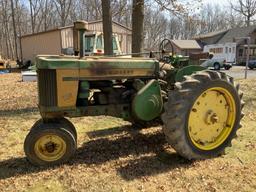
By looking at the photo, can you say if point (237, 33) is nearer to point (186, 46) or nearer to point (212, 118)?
point (186, 46)

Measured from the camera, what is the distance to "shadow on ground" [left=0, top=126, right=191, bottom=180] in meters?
4.20

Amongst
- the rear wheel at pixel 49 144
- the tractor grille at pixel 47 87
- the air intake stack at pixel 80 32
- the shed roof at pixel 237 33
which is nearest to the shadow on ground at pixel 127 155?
the rear wheel at pixel 49 144

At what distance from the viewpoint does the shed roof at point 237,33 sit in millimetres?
45500

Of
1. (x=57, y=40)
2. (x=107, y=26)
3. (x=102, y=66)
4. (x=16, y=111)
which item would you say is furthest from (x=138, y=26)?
(x=57, y=40)

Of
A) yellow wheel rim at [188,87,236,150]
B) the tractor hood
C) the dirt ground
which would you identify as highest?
the tractor hood

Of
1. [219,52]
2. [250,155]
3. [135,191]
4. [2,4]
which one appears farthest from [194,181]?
[2,4]

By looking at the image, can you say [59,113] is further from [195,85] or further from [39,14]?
[39,14]

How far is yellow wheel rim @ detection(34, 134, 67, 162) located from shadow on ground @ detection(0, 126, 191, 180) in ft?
0.61

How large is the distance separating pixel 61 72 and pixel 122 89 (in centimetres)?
106

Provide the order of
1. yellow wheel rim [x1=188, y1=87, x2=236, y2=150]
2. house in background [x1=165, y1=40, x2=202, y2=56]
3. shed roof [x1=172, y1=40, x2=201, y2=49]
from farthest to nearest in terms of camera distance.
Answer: shed roof [x1=172, y1=40, x2=201, y2=49] → house in background [x1=165, y1=40, x2=202, y2=56] → yellow wheel rim [x1=188, y1=87, x2=236, y2=150]

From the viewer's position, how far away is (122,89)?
4.87 metres

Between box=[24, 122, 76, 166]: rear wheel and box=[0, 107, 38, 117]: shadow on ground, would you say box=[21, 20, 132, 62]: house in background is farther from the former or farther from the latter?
box=[24, 122, 76, 166]: rear wheel

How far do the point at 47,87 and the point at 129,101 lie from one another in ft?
4.17

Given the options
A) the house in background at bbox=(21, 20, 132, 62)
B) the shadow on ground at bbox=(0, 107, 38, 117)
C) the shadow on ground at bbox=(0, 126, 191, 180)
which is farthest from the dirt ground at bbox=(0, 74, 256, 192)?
the house in background at bbox=(21, 20, 132, 62)
